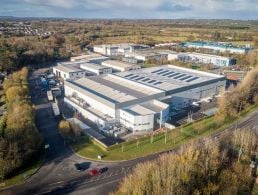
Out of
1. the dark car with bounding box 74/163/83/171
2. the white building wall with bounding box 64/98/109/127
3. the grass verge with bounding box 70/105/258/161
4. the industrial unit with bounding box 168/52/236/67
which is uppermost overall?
the industrial unit with bounding box 168/52/236/67

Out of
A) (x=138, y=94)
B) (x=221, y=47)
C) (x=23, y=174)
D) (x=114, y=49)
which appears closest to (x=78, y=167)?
(x=23, y=174)

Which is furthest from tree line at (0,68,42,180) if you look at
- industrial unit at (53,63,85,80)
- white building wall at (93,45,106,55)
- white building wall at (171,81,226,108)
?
white building wall at (93,45,106,55)

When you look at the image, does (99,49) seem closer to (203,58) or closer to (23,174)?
(203,58)

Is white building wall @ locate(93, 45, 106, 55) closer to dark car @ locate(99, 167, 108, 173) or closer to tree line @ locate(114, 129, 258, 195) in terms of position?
dark car @ locate(99, 167, 108, 173)

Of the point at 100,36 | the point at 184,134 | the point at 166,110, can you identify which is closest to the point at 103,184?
the point at 184,134

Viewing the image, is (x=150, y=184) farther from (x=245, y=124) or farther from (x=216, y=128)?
(x=245, y=124)

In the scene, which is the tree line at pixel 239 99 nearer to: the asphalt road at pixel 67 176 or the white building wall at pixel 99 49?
the asphalt road at pixel 67 176
